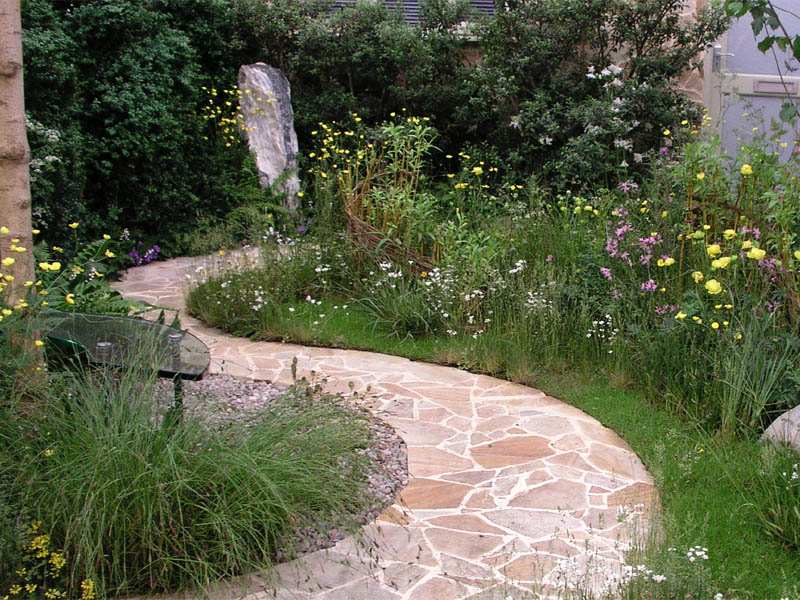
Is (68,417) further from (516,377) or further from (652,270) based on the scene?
(652,270)

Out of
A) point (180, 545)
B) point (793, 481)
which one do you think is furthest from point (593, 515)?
point (180, 545)

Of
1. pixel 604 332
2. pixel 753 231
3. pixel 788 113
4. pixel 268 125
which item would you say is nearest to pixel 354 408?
pixel 604 332

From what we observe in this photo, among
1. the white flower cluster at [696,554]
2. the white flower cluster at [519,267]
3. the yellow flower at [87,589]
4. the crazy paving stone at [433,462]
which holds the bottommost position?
the crazy paving stone at [433,462]

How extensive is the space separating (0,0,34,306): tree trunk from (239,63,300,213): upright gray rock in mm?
6577

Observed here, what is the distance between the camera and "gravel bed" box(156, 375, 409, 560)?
355 centimetres

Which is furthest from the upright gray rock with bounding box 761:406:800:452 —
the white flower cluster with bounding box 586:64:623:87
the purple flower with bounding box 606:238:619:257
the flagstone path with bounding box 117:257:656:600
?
the white flower cluster with bounding box 586:64:623:87

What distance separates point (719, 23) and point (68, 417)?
9170mm

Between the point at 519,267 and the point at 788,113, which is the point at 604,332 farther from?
the point at 788,113

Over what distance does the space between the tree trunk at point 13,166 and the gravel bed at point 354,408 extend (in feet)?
2.74

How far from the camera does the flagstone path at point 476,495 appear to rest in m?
3.28

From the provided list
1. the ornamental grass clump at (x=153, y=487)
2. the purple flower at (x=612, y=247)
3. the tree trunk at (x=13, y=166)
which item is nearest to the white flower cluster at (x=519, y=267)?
the purple flower at (x=612, y=247)

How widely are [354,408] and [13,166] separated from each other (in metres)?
2.26

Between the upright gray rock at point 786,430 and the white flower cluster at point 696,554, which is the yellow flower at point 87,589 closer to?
the white flower cluster at point 696,554

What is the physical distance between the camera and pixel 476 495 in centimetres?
407
